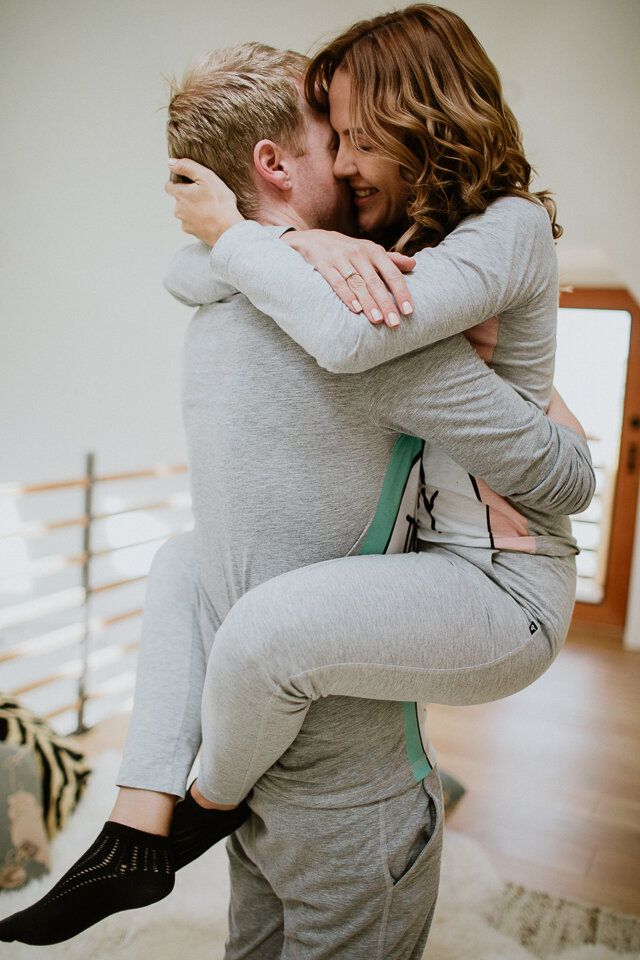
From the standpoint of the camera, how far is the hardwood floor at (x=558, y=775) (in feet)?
8.14

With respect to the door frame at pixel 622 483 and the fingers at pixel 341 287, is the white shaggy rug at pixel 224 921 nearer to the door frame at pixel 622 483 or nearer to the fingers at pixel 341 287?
the fingers at pixel 341 287

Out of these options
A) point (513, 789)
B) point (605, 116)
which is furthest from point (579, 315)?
point (513, 789)

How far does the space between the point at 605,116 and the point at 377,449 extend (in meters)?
1.99

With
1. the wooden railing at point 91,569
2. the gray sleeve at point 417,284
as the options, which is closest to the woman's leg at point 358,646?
the gray sleeve at point 417,284

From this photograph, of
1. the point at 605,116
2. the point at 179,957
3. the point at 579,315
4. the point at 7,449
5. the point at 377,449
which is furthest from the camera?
the point at 579,315

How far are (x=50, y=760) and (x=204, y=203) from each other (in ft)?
7.07

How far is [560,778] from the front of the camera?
3.07 meters

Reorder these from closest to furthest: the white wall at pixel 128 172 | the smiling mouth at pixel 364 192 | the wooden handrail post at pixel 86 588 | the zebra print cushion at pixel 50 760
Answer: the smiling mouth at pixel 364 192 → the white wall at pixel 128 172 → the zebra print cushion at pixel 50 760 → the wooden handrail post at pixel 86 588

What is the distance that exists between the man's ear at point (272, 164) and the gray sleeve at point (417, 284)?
0.19 metres

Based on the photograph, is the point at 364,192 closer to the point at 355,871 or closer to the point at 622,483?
the point at 355,871

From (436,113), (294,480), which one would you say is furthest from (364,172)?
(294,480)

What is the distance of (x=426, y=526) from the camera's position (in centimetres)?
111

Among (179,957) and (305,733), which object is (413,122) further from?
(179,957)

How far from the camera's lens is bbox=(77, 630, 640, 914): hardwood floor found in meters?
2.48
